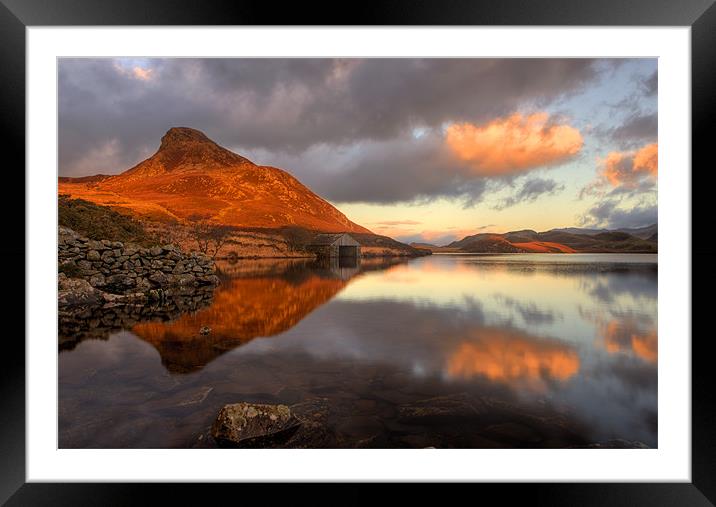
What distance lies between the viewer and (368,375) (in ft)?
19.7

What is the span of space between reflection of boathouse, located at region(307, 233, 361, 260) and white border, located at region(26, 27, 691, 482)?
38.9 metres

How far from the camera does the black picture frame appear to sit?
2846mm

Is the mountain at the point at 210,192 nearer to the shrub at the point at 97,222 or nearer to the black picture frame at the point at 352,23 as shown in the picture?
the shrub at the point at 97,222

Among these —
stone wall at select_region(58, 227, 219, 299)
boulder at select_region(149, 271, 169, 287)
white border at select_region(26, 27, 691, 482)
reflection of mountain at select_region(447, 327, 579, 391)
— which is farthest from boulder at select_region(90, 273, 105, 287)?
reflection of mountain at select_region(447, 327, 579, 391)

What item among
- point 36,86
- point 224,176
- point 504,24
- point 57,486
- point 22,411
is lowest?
point 57,486

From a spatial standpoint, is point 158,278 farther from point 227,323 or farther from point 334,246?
point 334,246

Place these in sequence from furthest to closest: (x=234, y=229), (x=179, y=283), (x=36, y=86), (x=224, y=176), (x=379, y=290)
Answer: (x=224, y=176) < (x=234, y=229) < (x=379, y=290) < (x=179, y=283) < (x=36, y=86)

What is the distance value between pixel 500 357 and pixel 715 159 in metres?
5.23

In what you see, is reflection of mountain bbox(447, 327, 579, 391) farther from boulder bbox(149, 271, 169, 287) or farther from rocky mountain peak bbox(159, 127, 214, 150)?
rocky mountain peak bbox(159, 127, 214, 150)

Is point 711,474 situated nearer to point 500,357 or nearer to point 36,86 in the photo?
point 500,357

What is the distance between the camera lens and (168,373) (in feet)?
19.4

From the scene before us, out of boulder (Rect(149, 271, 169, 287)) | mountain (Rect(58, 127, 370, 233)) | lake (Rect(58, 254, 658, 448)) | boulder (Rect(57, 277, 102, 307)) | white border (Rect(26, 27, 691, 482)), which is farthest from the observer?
mountain (Rect(58, 127, 370, 233))

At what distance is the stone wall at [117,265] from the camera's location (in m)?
11.1

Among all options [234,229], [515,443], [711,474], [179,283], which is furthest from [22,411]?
[234,229]
